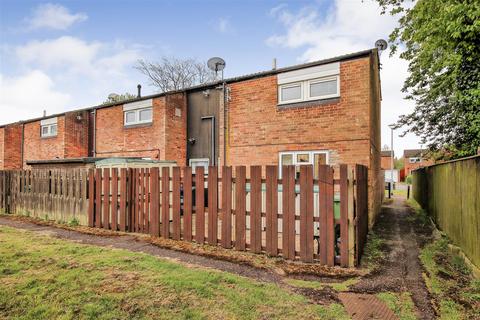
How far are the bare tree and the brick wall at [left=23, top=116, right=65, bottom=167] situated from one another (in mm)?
15886

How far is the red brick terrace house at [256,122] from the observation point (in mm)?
8711

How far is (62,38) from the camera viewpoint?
12.8 meters

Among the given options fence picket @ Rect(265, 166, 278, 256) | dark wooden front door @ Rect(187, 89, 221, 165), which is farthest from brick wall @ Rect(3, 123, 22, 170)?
fence picket @ Rect(265, 166, 278, 256)

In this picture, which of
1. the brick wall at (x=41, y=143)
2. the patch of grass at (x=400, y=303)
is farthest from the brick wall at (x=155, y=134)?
the patch of grass at (x=400, y=303)

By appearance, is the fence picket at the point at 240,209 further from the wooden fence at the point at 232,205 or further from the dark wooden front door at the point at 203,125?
the dark wooden front door at the point at 203,125

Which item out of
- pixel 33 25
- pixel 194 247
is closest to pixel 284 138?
pixel 194 247

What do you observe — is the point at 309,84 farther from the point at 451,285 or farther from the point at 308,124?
the point at 451,285

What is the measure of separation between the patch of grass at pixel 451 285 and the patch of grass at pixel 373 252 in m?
0.74

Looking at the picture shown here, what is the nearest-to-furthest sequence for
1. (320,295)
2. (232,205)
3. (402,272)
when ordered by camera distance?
(320,295) → (402,272) → (232,205)

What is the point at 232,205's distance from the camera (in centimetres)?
596

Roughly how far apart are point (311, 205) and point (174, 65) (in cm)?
3215

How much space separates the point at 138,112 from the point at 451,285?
13952 mm

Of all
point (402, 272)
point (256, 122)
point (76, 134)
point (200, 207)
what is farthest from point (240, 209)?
point (76, 134)

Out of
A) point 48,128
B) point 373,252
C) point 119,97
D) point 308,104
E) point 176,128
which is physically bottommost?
point 373,252
